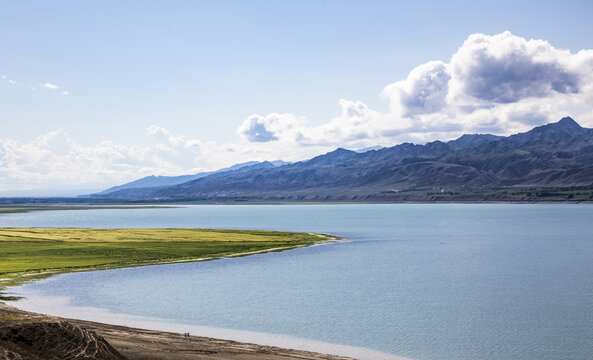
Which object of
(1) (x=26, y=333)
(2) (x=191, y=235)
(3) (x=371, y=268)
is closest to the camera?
(1) (x=26, y=333)

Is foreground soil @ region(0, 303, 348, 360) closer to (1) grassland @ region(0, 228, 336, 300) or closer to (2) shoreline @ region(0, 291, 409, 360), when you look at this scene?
(2) shoreline @ region(0, 291, 409, 360)

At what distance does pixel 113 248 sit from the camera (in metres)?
92.1

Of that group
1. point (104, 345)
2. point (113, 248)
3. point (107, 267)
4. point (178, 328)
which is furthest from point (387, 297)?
point (113, 248)

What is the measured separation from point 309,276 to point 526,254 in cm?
4127

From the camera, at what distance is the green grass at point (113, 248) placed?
7067cm

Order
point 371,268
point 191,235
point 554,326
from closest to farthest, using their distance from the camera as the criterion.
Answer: point 554,326
point 371,268
point 191,235

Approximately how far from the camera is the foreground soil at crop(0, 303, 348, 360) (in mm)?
22406

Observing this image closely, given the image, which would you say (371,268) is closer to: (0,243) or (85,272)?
(85,272)

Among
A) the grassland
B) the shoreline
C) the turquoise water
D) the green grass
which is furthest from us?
the green grass

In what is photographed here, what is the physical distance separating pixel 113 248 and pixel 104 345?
71843 millimetres

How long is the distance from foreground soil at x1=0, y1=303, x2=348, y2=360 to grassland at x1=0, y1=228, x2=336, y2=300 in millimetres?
30504

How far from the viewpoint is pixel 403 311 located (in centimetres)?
4562

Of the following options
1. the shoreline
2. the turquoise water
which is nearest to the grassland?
the turquoise water

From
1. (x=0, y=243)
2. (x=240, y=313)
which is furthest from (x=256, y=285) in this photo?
(x=0, y=243)
